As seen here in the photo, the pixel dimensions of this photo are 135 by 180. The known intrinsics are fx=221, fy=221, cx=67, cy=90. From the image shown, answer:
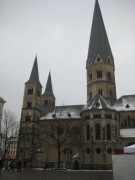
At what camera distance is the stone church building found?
54.8 metres

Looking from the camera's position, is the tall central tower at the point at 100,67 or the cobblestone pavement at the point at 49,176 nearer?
the cobblestone pavement at the point at 49,176

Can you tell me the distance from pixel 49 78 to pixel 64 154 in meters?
41.0

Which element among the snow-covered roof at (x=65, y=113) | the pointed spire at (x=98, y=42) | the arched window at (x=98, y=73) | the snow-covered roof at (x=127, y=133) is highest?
the pointed spire at (x=98, y=42)

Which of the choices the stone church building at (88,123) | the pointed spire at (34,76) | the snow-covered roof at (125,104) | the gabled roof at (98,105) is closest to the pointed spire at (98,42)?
the stone church building at (88,123)

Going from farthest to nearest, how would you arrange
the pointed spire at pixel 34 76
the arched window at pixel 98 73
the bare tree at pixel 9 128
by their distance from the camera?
the pointed spire at pixel 34 76, the arched window at pixel 98 73, the bare tree at pixel 9 128

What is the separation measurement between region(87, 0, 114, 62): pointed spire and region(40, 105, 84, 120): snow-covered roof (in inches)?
666

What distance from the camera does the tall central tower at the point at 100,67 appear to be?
68.7 meters

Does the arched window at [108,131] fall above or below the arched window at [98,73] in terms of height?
below

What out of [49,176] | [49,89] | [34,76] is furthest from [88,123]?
[49,89]

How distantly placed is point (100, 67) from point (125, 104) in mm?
14369

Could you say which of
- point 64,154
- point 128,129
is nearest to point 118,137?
point 128,129

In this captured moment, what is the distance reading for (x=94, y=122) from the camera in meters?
57.0

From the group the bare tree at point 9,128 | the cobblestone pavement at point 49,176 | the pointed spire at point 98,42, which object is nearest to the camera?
the cobblestone pavement at point 49,176

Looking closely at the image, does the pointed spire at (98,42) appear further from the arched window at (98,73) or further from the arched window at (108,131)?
→ the arched window at (108,131)
